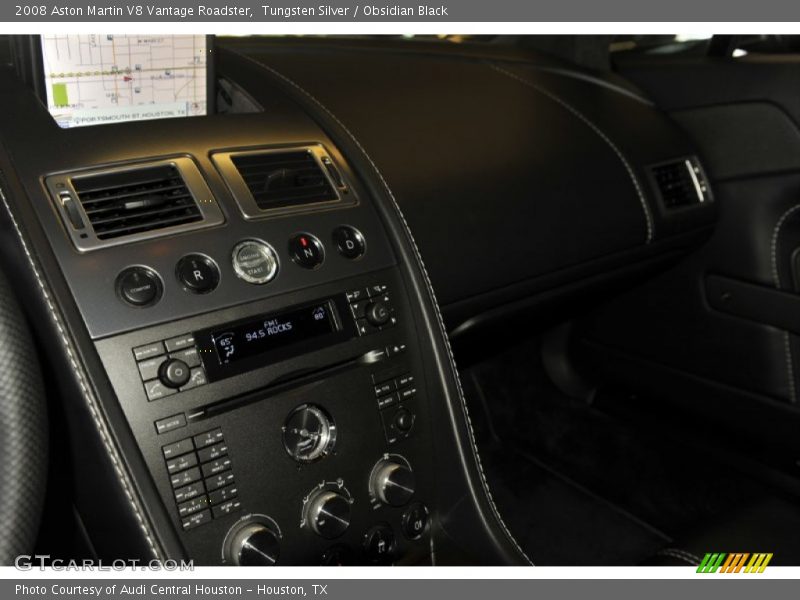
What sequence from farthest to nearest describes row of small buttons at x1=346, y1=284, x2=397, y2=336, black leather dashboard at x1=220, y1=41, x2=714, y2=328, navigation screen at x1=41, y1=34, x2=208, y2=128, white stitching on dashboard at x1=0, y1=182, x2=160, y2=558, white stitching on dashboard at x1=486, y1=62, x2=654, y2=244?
white stitching on dashboard at x1=486, y1=62, x2=654, y2=244, black leather dashboard at x1=220, y1=41, x2=714, y2=328, row of small buttons at x1=346, y1=284, x2=397, y2=336, navigation screen at x1=41, y1=34, x2=208, y2=128, white stitching on dashboard at x1=0, y1=182, x2=160, y2=558

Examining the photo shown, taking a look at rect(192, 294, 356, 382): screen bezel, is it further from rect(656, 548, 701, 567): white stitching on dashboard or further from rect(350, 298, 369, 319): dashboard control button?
rect(656, 548, 701, 567): white stitching on dashboard

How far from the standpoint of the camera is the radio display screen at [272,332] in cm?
90

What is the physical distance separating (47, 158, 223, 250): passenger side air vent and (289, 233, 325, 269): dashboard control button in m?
0.09

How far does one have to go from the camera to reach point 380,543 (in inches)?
40.8

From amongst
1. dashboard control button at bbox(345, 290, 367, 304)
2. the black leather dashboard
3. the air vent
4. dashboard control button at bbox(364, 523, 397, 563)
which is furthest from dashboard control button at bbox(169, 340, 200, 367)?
the air vent

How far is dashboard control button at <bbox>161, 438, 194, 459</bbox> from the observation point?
86cm

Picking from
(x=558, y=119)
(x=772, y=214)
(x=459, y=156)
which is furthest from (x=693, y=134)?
(x=459, y=156)

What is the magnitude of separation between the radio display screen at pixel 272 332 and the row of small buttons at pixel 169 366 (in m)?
0.03

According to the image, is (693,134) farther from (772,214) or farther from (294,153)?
(294,153)

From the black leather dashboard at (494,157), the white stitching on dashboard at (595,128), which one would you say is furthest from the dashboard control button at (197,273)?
the white stitching on dashboard at (595,128)

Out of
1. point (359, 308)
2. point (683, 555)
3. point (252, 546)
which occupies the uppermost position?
point (359, 308)

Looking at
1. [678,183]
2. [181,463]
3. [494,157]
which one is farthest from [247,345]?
[678,183]

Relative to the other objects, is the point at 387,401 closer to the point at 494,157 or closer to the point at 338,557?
the point at 338,557

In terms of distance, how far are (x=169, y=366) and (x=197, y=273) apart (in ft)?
0.35
